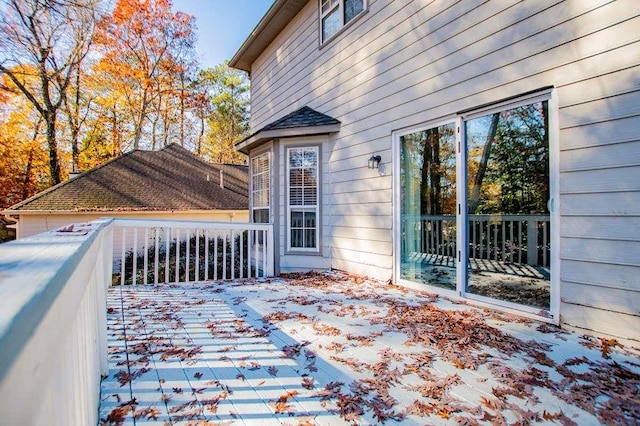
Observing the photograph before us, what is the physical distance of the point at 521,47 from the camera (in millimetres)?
3375

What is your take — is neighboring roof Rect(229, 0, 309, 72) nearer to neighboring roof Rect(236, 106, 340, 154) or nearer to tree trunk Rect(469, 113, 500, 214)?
neighboring roof Rect(236, 106, 340, 154)

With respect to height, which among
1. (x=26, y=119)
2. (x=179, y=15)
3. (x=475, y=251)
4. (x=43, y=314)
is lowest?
(x=475, y=251)

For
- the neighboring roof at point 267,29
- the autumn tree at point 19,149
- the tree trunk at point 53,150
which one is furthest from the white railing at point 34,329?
the autumn tree at point 19,149

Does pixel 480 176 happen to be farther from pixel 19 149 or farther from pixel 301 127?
pixel 19 149

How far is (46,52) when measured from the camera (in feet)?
35.3

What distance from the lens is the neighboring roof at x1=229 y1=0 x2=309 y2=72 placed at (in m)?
6.96

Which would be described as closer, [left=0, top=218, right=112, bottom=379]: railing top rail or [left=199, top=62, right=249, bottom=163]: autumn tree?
[left=0, top=218, right=112, bottom=379]: railing top rail

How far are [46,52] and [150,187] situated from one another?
5948 millimetres

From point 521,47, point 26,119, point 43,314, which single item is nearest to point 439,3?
point 521,47

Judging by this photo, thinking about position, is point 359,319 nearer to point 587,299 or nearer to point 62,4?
point 587,299

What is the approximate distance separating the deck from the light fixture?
221 cm

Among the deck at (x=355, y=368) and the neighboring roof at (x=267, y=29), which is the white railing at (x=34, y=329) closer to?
the deck at (x=355, y=368)

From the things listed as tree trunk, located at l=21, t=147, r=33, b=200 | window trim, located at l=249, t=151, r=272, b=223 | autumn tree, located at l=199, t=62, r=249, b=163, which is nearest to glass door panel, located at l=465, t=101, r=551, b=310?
window trim, located at l=249, t=151, r=272, b=223

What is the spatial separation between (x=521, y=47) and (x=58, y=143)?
64.9 ft
